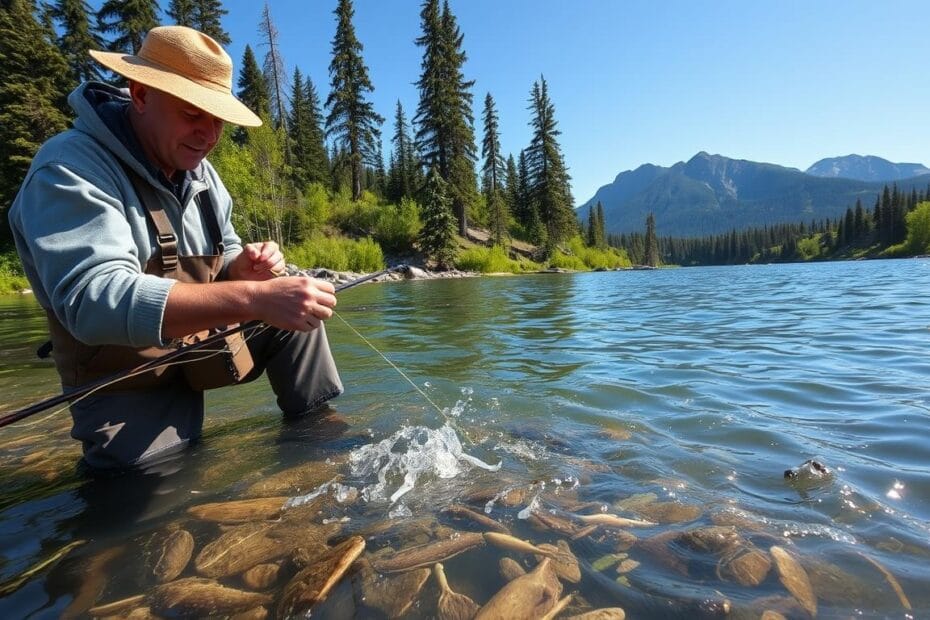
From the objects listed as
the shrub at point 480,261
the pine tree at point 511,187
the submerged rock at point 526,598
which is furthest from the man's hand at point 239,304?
the pine tree at point 511,187

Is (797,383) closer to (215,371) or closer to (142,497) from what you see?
(215,371)

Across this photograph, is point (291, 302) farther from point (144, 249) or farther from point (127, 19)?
point (127, 19)

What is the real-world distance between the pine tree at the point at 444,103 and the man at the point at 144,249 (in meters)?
38.2

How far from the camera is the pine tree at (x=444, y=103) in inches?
1551

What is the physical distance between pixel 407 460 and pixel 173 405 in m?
1.40

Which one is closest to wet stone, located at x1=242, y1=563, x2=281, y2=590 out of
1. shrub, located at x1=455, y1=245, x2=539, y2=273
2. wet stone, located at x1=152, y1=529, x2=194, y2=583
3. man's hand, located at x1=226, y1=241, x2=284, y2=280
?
wet stone, located at x1=152, y1=529, x2=194, y2=583

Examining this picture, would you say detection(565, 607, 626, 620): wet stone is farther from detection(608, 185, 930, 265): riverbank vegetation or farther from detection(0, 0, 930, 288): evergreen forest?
detection(608, 185, 930, 265): riverbank vegetation

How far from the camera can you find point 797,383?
430 cm

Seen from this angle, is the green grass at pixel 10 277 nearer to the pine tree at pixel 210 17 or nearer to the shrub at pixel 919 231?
the pine tree at pixel 210 17

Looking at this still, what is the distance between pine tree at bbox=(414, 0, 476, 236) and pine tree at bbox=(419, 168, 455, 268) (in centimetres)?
385

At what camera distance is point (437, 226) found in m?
35.9

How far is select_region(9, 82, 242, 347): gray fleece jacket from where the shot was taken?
72.1 inches

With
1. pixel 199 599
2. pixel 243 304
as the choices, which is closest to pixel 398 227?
pixel 243 304

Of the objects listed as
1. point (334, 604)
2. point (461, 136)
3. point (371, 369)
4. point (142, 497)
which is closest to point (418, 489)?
point (334, 604)
